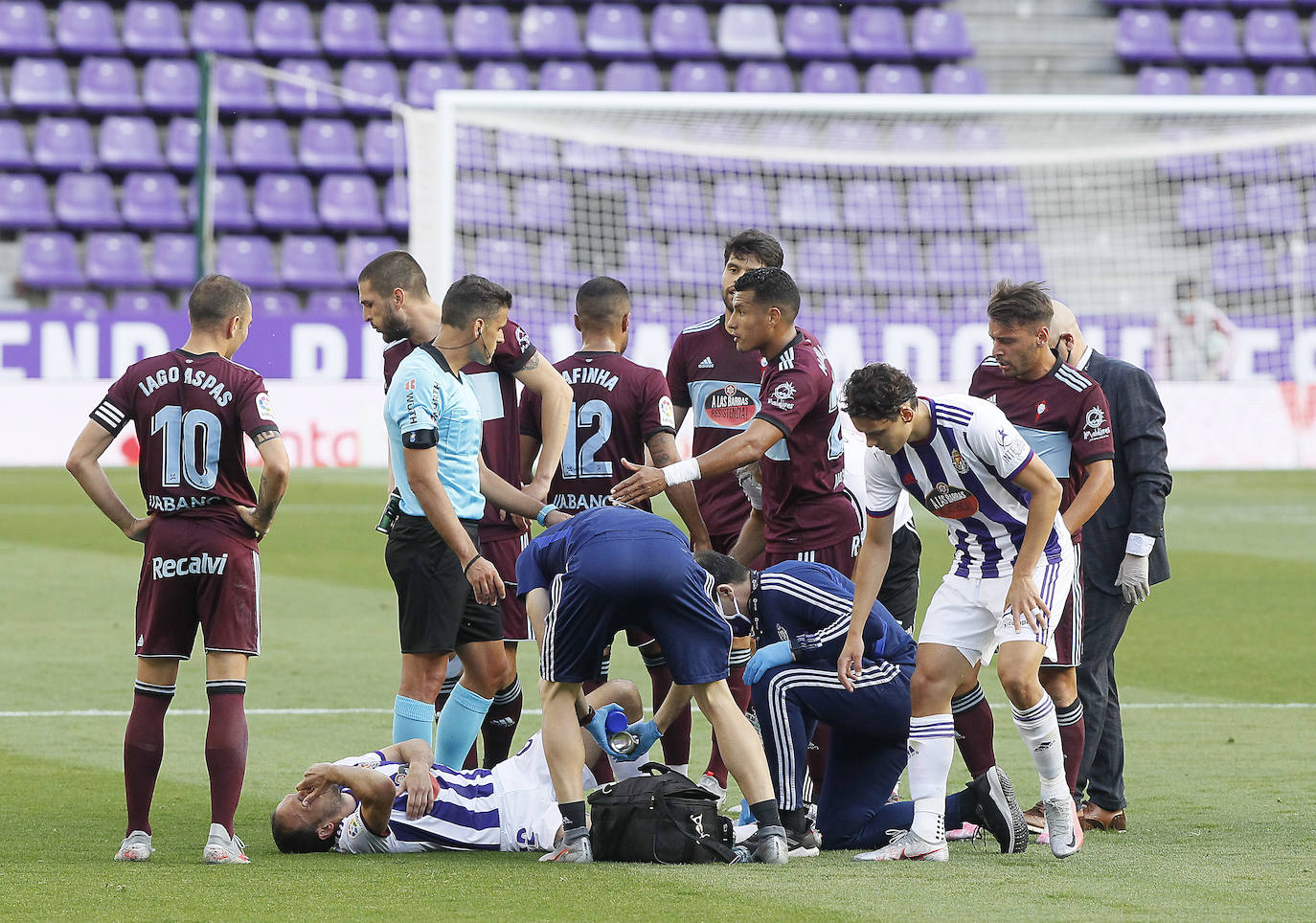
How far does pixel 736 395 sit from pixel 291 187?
62.3 ft

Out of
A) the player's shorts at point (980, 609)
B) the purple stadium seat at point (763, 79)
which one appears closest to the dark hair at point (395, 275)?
the player's shorts at point (980, 609)

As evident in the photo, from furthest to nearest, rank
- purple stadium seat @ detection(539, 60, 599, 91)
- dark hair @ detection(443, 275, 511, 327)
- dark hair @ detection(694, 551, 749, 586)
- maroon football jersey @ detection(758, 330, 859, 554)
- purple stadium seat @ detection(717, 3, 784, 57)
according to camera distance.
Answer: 1. purple stadium seat @ detection(717, 3, 784, 57)
2. purple stadium seat @ detection(539, 60, 599, 91)
3. maroon football jersey @ detection(758, 330, 859, 554)
4. dark hair @ detection(443, 275, 511, 327)
5. dark hair @ detection(694, 551, 749, 586)

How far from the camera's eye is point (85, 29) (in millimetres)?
26062

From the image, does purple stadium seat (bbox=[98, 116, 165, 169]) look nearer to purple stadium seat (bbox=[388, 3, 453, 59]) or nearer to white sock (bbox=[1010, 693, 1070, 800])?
purple stadium seat (bbox=[388, 3, 453, 59])

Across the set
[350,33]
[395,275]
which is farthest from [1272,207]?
[395,275]

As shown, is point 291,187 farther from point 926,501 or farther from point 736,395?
point 926,501

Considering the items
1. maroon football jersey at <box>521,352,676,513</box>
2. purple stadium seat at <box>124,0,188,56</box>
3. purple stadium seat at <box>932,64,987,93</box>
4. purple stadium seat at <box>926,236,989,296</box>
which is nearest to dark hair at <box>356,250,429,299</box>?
maroon football jersey at <box>521,352,676,513</box>

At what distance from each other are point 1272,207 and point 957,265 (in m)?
4.06

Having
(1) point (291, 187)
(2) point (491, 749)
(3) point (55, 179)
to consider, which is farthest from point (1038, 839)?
(3) point (55, 179)

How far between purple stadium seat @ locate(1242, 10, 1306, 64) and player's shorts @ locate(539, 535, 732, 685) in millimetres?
24854

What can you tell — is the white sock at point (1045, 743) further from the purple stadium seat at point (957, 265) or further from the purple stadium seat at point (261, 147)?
the purple stadium seat at point (261, 147)

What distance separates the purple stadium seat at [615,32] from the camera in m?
26.0

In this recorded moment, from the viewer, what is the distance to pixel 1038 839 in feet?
18.7

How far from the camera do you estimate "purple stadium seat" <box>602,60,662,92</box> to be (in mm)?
25609
